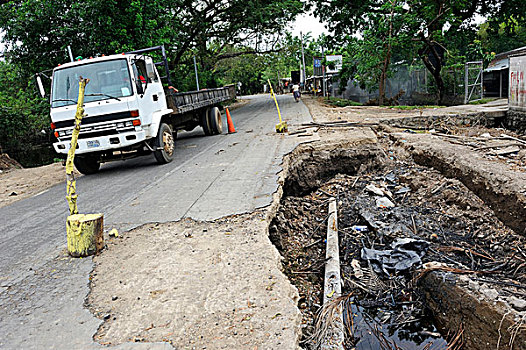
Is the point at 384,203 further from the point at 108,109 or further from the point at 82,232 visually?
the point at 108,109

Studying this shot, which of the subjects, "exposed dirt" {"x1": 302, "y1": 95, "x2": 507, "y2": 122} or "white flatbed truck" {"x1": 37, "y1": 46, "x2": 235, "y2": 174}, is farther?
"exposed dirt" {"x1": 302, "y1": 95, "x2": 507, "y2": 122}

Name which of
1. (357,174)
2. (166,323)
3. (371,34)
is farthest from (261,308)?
(371,34)

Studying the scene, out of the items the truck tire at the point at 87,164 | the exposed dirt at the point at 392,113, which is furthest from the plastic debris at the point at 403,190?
the truck tire at the point at 87,164

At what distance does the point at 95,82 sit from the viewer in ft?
26.6

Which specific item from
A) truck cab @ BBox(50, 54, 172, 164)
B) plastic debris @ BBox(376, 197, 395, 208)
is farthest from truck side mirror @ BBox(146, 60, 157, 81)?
plastic debris @ BBox(376, 197, 395, 208)

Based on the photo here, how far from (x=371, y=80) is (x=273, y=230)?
60.2 feet

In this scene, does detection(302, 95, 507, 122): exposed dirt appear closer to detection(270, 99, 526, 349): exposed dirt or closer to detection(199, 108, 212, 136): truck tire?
detection(199, 108, 212, 136): truck tire

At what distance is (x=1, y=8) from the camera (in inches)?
544

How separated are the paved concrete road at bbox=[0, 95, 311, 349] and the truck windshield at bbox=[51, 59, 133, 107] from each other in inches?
69.0

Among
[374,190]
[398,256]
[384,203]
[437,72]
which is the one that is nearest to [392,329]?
[398,256]

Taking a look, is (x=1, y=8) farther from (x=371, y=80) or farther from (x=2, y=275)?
(x=371, y=80)

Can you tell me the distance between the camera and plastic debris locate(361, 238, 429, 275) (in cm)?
470

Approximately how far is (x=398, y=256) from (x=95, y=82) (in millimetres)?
6813

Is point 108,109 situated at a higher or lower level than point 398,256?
higher
